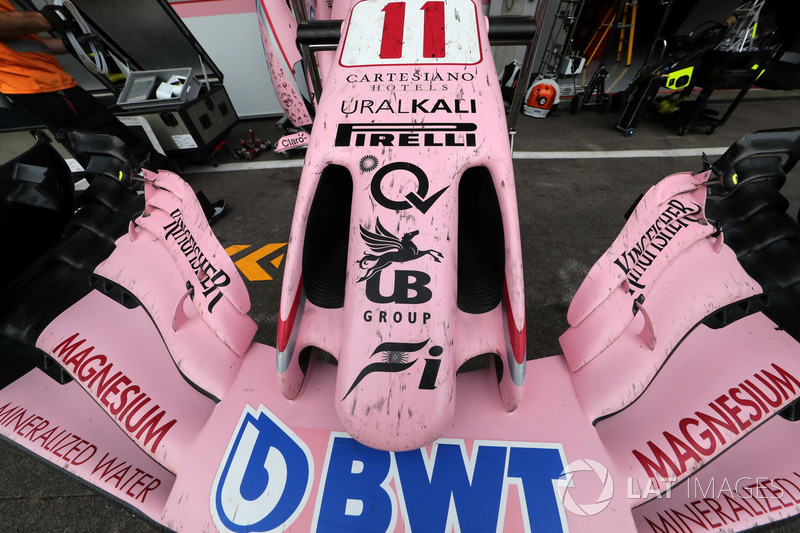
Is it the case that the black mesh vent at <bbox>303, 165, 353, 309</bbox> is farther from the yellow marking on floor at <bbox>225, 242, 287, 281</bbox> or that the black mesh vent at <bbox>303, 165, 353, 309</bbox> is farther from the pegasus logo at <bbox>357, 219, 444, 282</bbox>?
the yellow marking on floor at <bbox>225, 242, 287, 281</bbox>

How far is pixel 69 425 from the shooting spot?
1.15m

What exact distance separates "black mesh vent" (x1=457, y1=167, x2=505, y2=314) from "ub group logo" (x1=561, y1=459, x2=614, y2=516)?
21.8 inches

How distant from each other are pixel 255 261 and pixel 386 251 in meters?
2.04

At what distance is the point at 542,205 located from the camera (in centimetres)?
307

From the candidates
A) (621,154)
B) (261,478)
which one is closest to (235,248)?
(261,478)

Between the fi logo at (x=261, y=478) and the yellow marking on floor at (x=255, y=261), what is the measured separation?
160 cm

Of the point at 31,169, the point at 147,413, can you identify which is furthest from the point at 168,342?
the point at 31,169

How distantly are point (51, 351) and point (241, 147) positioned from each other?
12.9 ft

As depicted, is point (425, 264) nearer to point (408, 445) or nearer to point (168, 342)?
point (408, 445)

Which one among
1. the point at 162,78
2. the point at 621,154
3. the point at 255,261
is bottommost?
the point at 255,261

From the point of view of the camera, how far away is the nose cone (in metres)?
0.90

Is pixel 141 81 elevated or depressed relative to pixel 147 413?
elevated

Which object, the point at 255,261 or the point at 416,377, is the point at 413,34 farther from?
the point at 255,261

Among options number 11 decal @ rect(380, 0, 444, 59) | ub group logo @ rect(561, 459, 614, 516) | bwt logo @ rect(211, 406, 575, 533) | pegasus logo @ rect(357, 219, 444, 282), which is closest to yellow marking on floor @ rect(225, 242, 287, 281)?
bwt logo @ rect(211, 406, 575, 533)
